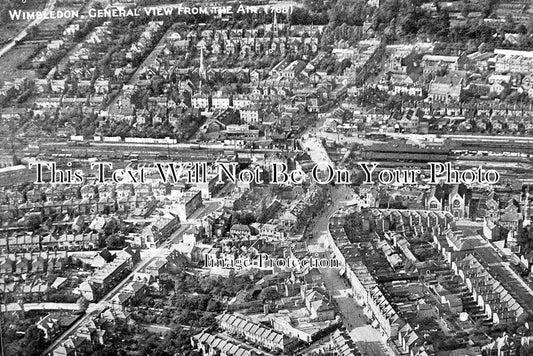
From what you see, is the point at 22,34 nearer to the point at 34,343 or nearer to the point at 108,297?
the point at 108,297

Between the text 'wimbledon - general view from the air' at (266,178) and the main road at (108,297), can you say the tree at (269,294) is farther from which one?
the main road at (108,297)

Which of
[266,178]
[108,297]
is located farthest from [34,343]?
[266,178]

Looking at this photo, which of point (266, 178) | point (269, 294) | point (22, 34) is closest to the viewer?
point (269, 294)

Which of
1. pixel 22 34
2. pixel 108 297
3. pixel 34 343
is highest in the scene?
pixel 22 34

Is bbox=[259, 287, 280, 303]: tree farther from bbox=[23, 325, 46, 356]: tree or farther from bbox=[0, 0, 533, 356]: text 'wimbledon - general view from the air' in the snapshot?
bbox=[23, 325, 46, 356]: tree

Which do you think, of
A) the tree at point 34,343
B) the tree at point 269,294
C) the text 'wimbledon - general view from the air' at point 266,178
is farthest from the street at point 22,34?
the tree at point 269,294

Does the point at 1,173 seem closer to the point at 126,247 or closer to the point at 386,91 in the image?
the point at 126,247

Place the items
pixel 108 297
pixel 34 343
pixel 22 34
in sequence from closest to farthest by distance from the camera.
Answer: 1. pixel 34 343
2. pixel 108 297
3. pixel 22 34

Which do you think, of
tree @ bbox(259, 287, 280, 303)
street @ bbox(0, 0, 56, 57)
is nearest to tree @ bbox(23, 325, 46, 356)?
tree @ bbox(259, 287, 280, 303)
